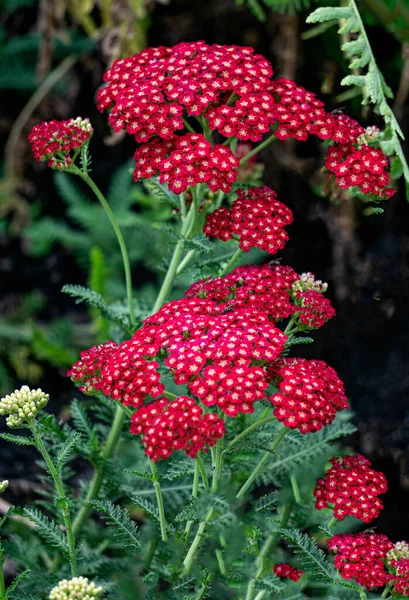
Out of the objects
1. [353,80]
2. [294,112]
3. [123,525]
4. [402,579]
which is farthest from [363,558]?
[353,80]

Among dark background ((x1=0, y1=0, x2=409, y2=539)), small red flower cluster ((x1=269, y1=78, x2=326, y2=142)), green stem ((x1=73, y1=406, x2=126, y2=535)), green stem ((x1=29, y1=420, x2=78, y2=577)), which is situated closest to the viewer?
green stem ((x1=29, y1=420, x2=78, y2=577))

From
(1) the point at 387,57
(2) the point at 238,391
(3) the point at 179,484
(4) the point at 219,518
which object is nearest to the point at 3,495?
(3) the point at 179,484

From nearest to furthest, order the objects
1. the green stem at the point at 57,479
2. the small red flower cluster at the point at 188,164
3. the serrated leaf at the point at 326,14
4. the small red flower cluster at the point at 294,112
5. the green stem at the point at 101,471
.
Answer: the green stem at the point at 57,479 → the small red flower cluster at the point at 188,164 → the small red flower cluster at the point at 294,112 → the serrated leaf at the point at 326,14 → the green stem at the point at 101,471

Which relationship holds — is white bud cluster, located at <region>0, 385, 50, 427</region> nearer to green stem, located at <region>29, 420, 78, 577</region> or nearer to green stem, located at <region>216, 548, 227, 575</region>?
green stem, located at <region>29, 420, 78, 577</region>

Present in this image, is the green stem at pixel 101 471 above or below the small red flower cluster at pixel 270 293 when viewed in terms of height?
below

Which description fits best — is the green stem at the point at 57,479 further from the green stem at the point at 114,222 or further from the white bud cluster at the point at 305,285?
the white bud cluster at the point at 305,285

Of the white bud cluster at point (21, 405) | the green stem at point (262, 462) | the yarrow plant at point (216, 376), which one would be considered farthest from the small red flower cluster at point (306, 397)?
the white bud cluster at point (21, 405)

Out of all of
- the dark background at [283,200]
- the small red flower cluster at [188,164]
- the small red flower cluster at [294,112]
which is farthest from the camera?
the dark background at [283,200]

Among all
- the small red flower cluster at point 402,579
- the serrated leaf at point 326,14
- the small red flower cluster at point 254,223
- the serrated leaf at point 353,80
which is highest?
the serrated leaf at point 326,14

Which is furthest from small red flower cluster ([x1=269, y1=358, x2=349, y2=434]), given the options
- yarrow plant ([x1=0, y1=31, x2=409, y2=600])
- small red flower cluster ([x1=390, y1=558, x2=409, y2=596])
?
small red flower cluster ([x1=390, y1=558, x2=409, y2=596])
